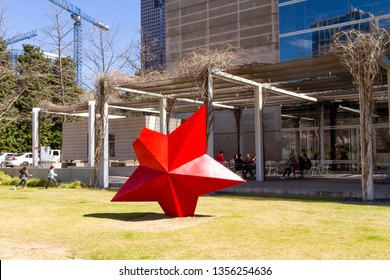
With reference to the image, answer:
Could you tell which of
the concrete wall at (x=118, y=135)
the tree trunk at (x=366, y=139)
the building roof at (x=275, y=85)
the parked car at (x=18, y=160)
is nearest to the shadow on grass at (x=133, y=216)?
the tree trunk at (x=366, y=139)

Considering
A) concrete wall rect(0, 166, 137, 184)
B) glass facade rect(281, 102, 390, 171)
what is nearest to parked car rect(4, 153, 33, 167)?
concrete wall rect(0, 166, 137, 184)

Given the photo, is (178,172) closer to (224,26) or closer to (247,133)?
(247,133)

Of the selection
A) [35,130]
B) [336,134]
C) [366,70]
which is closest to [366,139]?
[366,70]

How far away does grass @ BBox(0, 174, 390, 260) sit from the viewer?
631 centimetres

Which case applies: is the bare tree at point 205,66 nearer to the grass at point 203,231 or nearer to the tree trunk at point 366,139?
the grass at point 203,231

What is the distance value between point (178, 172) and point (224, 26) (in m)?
27.2

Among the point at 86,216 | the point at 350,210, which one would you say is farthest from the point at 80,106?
the point at 350,210

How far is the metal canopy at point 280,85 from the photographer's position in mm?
15595

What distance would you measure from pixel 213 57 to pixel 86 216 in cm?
773

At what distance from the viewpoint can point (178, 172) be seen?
9484 mm

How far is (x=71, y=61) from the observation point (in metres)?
43.2

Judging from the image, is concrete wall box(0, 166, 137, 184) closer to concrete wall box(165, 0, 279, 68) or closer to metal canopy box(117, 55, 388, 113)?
metal canopy box(117, 55, 388, 113)

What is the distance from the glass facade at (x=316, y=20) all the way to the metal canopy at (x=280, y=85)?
407 centimetres

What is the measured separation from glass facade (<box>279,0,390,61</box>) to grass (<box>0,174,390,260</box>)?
1662cm
